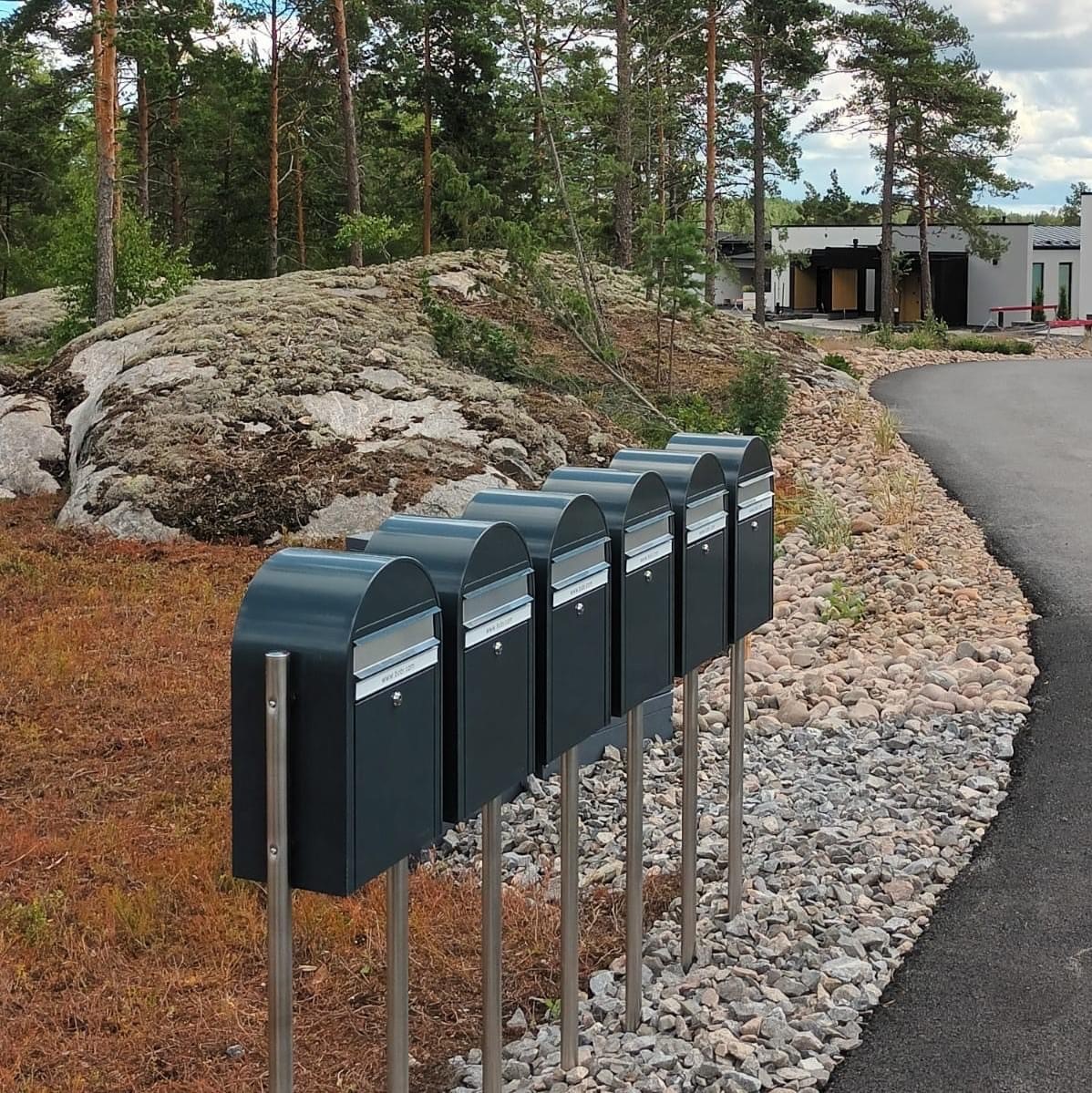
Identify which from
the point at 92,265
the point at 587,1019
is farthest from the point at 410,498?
the point at 92,265

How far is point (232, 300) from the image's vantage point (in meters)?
14.7

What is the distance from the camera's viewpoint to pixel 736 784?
523cm

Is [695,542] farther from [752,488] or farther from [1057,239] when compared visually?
[1057,239]

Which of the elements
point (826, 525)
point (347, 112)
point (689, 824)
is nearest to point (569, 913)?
point (689, 824)

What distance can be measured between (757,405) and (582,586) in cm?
1092

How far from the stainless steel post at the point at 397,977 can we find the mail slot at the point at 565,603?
2.29ft

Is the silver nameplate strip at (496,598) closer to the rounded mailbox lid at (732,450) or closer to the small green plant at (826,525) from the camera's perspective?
the rounded mailbox lid at (732,450)

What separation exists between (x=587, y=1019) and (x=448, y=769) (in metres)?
1.41

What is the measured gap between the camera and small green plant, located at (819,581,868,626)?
889 centimetres

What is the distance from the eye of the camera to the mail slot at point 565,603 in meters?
3.88

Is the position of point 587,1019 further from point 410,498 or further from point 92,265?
point 92,265

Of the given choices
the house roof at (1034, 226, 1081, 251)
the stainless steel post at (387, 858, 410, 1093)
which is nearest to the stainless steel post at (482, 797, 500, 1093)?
the stainless steel post at (387, 858, 410, 1093)

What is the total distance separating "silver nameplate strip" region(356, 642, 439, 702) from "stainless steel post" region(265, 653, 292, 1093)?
0.53ft

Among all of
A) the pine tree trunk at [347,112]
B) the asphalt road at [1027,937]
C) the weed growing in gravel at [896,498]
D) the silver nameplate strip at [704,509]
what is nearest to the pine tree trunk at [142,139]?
the pine tree trunk at [347,112]
